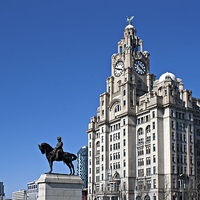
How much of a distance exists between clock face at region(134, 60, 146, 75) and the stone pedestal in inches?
3564

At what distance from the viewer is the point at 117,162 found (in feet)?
405

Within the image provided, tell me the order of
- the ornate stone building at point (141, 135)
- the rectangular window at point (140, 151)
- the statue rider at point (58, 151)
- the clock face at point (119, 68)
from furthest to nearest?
the clock face at point (119, 68) < the rectangular window at point (140, 151) < the ornate stone building at point (141, 135) < the statue rider at point (58, 151)

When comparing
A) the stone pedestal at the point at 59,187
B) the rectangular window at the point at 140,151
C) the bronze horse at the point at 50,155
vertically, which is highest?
the rectangular window at the point at 140,151

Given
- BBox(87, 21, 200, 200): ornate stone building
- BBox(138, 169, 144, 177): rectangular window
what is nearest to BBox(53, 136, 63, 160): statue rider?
BBox(87, 21, 200, 200): ornate stone building

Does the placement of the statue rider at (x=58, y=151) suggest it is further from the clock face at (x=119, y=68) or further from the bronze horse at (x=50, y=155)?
the clock face at (x=119, y=68)

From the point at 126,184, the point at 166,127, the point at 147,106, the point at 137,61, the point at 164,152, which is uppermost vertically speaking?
the point at 137,61

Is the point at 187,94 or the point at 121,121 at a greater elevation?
the point at 187,94

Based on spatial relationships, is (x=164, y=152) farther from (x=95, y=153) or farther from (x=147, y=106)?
(x=95, y=153)

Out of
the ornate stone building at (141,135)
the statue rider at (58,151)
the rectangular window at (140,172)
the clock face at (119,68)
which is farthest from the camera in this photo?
the clock face at (119,68)

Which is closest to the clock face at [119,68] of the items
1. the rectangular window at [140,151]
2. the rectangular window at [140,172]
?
the rectangular window at [140,151]

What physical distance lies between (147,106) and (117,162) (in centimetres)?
2241

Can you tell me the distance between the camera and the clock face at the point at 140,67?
5266 inches

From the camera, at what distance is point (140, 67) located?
13512cm

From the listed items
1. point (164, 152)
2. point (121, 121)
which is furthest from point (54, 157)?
point (121, 121)
